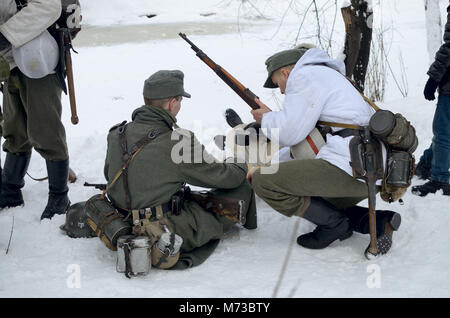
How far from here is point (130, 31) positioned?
45.2 feet

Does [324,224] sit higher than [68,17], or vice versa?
[68,17]

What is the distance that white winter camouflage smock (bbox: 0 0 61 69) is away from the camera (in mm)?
3742

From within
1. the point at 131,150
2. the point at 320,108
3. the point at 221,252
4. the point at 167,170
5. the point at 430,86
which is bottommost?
the point at 221,252

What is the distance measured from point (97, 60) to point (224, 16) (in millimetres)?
6379

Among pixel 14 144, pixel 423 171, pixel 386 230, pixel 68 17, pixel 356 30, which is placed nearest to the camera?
pixel 386 230

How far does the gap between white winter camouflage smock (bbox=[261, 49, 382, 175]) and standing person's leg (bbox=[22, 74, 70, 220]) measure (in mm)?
1659

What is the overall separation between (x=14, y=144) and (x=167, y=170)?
5.32 ft

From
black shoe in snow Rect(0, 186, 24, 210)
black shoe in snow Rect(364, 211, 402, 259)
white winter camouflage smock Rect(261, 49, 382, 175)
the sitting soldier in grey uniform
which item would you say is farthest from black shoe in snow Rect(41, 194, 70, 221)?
black shoe in snow Rect(364, 211, 402, 259)

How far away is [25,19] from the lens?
148 inches

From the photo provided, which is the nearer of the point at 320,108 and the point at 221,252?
the point at 320,108

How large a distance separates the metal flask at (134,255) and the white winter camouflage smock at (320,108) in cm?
103

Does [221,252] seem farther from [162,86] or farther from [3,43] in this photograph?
[3,43]

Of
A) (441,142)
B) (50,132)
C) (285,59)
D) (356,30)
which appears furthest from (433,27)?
(50,132)

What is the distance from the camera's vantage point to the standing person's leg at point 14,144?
4113 millimetres
